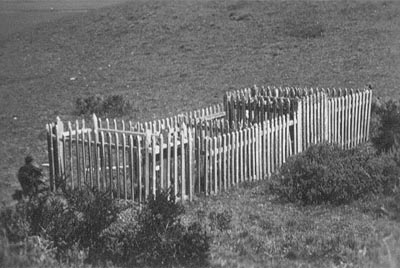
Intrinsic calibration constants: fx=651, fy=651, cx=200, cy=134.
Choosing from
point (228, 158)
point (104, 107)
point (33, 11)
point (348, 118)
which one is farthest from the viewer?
point (33, 11)

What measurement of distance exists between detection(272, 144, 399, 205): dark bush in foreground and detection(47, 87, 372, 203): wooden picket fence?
33.5 inches

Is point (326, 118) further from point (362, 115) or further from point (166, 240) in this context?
point (166, 240)

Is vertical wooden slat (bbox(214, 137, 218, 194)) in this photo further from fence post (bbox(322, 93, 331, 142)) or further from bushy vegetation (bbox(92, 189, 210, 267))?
fence post (bbox(322, 93, 331, 142))

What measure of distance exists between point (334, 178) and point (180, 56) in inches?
909

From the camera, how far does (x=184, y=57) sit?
31.1 m

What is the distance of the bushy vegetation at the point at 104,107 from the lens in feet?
59.6

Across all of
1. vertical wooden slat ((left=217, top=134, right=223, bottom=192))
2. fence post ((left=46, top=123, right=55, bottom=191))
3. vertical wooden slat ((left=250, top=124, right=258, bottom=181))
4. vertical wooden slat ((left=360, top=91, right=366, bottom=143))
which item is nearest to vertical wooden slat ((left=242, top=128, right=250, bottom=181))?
vertical wooden slat ((left=250, top=124, right=258, bottom=181))

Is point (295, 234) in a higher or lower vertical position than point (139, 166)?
lower

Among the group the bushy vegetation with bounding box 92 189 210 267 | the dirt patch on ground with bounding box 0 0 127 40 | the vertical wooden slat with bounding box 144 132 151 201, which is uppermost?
the dirt patch on ground with bounding box 0 0 127 40

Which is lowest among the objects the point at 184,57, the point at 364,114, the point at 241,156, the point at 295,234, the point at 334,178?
the point at 295,234

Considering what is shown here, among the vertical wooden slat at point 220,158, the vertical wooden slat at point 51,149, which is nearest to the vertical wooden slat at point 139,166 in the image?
the vertical wooden slat at point 220,158

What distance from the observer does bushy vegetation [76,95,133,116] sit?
18.2 metres

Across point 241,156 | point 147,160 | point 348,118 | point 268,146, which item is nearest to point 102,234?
point 147,160

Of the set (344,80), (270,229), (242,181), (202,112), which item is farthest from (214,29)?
(270,229)
